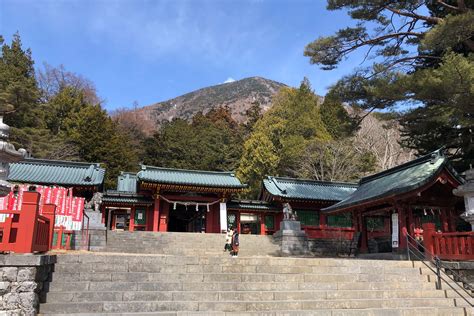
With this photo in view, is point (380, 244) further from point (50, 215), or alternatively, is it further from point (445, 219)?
point (50, 215)

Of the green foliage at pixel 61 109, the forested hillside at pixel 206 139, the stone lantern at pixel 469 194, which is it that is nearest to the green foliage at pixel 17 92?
the forested hillside at pixel 206 139

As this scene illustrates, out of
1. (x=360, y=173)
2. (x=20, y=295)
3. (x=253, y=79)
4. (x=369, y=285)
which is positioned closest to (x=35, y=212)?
(x=20, y=295)

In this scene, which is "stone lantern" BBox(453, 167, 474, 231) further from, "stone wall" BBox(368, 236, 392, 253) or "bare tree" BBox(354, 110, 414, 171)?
"bare tree" BBox(354, 110, 414, 171)

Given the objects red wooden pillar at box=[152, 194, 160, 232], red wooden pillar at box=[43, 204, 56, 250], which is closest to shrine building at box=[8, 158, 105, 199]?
red wooden pillar at box=[152, 194, 160, 232]

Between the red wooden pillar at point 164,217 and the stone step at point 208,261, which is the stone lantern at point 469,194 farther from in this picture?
the red wooden pillar at point 164,217

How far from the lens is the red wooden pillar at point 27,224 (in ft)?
21.5

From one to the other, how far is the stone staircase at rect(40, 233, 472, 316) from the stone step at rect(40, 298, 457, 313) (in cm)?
2

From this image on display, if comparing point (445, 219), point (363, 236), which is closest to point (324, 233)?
point (363, 236)

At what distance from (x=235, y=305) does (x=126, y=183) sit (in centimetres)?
2308

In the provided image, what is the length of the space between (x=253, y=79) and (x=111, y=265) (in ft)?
440

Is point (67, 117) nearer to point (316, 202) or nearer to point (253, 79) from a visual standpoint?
point (316, 202)

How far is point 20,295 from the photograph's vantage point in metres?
5.92

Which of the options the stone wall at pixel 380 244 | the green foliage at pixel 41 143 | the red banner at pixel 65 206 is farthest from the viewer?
the green foliage at pixel 41 143

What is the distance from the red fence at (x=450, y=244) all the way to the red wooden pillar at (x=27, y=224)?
9796mm
